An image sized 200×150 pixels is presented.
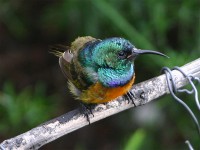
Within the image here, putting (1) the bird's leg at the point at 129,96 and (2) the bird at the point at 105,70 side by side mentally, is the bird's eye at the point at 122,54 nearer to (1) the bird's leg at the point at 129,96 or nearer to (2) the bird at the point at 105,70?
(2) the bird at the point at 105,70

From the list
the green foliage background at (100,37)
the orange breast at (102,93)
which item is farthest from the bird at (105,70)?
the green foliage background at (100,37)

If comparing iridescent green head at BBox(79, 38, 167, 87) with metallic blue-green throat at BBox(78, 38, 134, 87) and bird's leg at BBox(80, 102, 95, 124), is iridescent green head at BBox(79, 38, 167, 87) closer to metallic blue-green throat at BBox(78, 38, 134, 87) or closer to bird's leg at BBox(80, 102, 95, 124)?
metallic blue-green throat at BBox(78, 38, 134, 87)

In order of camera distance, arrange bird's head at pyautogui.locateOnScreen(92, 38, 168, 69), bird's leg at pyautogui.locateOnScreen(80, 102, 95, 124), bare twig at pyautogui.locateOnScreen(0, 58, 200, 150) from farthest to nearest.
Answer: bird's head at pyautogui.locateOnScreen(92, 38, 168, 69)
bird's leg at pyautogui.locateOnScreen(80, 102, 95, 124)
bare twig at pyautogui.locateOnScreen(0, 58, 200, 150)

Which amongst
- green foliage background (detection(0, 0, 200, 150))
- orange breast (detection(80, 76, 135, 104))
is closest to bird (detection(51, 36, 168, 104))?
orange breast (detection(80, 76, 135, 104))

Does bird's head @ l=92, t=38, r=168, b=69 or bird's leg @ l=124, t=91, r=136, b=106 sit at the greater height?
bird's head @ l=92, t=38, r=168, b=69

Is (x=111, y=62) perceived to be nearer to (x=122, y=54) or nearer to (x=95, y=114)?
(x=122, y=54)
